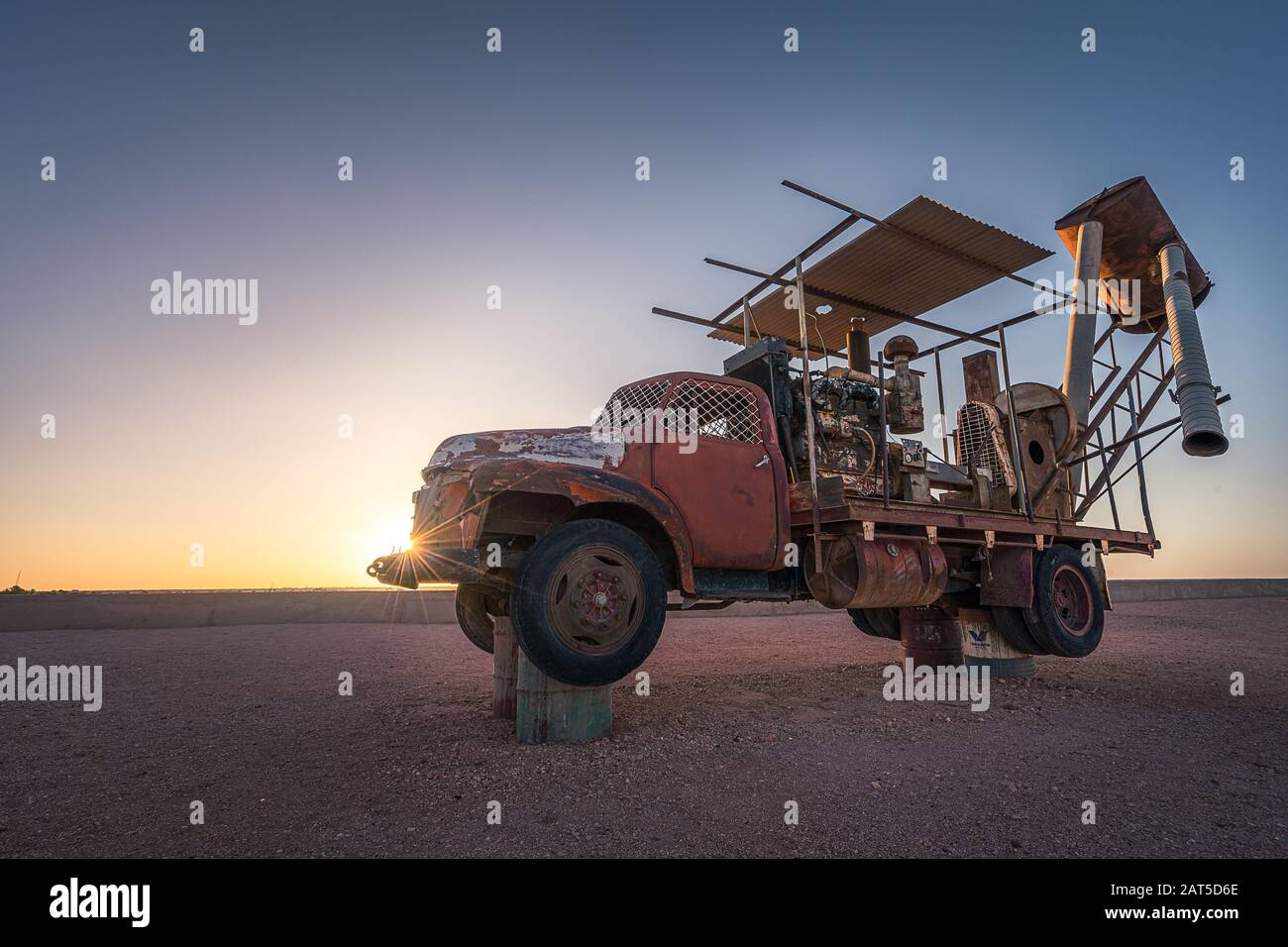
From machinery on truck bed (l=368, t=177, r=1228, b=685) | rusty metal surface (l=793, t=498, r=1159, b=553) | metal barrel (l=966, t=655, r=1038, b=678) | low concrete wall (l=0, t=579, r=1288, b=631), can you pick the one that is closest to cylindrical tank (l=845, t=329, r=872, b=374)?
machinery on truck bed (l=368, t=177, r=1228, b=685)

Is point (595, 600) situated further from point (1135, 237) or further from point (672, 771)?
point (1135, 237)

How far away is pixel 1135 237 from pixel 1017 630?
7043mm

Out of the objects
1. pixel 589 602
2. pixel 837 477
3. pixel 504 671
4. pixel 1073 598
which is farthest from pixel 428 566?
pixel 1073 598

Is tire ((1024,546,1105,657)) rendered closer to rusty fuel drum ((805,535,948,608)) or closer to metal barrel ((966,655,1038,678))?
metal barrel ((966,655,1038,678))

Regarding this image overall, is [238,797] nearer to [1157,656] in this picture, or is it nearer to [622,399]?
[622,399]

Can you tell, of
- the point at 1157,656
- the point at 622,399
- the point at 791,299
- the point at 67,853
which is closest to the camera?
the point at 67,853

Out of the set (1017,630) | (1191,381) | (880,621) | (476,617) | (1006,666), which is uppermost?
(1191,381)

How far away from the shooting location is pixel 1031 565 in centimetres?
706

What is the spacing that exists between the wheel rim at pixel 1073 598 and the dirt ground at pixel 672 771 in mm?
751

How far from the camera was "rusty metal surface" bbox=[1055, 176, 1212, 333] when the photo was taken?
9.84 meters

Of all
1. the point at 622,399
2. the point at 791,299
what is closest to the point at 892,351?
the point at 791,299

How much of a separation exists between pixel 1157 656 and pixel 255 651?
586 inches

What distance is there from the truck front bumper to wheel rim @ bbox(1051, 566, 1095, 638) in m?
6.61

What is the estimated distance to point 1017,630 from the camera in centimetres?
732
